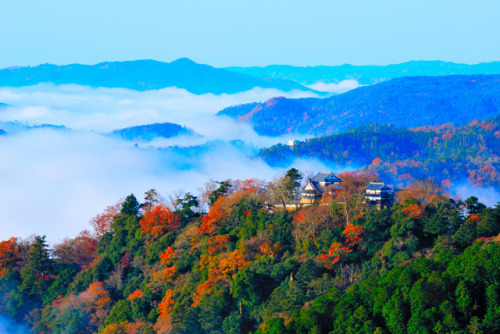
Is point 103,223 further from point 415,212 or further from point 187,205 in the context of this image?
point 415,212

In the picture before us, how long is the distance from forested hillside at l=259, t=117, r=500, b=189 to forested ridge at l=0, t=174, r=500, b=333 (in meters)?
86.1

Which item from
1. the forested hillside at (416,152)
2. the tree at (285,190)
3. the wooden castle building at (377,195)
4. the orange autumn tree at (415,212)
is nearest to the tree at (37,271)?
the tree at (285,190)

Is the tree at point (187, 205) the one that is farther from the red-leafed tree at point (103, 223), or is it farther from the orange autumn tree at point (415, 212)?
the orange autumn tree at point (415, 212)

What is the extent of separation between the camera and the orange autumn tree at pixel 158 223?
5534 centimetres

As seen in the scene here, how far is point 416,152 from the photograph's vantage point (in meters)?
172

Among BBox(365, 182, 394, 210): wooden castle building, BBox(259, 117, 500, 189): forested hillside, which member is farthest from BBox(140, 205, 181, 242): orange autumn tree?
BBox(259, 117, 500, 189): forested hillside

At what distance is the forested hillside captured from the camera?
479 feet

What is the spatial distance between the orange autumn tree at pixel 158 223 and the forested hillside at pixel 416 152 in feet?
280

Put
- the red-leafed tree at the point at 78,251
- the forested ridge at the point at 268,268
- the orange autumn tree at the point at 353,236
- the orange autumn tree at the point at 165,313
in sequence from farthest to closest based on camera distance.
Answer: the red-leafed tree at the point at 78,251 < the orange autumn tree at the point at 353,236 < the orange autumn tree at the point at 165,313 < the forested ridge at the point at 268,268

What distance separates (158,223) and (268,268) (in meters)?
14.6

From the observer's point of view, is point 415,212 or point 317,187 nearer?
point 415,212

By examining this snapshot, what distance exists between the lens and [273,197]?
52.9 metres

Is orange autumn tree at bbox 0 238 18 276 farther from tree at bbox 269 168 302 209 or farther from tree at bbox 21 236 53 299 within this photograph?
tree at bbox 269 168 302 209

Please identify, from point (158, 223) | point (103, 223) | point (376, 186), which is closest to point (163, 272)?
point (158, 223)
